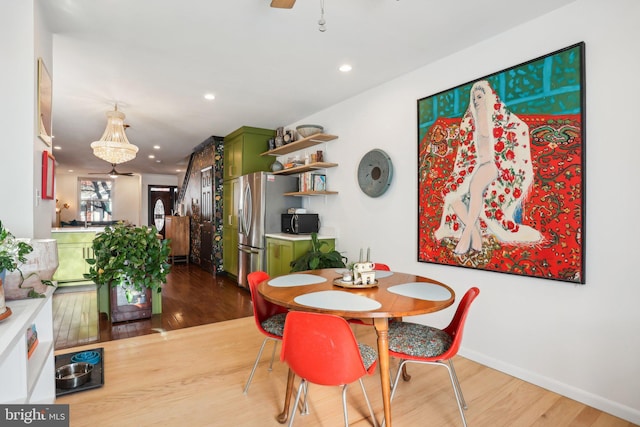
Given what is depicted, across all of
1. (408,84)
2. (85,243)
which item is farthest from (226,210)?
(408,84)

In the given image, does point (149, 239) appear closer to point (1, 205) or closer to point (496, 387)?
point (1, 205)

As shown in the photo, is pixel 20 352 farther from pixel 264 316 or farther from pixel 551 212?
pixel 551 212

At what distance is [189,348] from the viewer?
2867 mm

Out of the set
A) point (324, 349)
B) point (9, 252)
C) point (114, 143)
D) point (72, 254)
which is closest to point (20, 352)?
point (9, 252)

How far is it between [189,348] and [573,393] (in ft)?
9.32

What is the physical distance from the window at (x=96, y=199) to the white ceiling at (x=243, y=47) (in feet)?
25.2

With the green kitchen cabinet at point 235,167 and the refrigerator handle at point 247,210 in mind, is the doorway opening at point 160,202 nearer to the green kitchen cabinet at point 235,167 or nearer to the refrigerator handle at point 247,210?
the green kitchen cabinet at point 235,167

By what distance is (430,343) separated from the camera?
1833 mm

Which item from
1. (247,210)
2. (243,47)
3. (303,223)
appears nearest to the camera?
(243,47)

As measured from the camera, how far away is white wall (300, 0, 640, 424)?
1927mm

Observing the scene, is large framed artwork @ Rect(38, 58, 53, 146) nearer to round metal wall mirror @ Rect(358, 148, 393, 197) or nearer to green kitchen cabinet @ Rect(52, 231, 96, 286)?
round metal wall mirror @ Rect(358, 148, 393, 197)

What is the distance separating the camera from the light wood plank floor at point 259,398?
1.89 metres

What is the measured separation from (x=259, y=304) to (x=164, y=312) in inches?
91.4

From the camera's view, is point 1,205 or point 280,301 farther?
point 1,205
